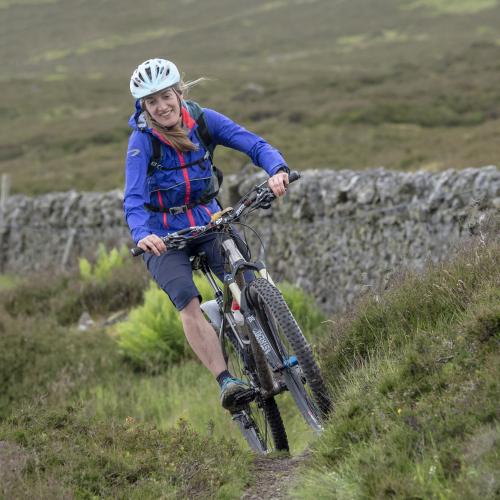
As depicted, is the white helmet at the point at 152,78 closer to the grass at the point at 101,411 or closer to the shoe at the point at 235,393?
the shoe at the point at 235,393

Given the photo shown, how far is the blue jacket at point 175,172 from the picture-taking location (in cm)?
581

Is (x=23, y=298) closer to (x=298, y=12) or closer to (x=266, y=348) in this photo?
(x=266, y=348)

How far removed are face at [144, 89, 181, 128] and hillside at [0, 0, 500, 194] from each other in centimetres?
526

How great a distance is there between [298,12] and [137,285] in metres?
112

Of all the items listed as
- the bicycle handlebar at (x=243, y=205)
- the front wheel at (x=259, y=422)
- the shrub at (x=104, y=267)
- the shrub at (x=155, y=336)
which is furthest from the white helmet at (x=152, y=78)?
the shrub at (x=104, y=267)

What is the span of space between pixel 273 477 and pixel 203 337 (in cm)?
127

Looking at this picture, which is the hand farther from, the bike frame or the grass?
the grass

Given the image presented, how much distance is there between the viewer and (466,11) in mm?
101062

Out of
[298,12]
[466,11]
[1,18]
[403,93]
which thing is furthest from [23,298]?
[1,18]

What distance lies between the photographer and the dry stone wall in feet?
30.8

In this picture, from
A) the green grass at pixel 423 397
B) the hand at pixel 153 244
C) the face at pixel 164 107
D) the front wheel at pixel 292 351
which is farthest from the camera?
the face at pixel 164 107

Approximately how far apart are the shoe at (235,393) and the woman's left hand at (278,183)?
4.09ft

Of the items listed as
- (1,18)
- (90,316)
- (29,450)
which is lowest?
(90,316)

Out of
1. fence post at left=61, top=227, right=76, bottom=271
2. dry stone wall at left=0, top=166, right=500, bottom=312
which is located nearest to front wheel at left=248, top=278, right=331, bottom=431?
dry stone wall at left=0, top=166, right=500, bottom=312
